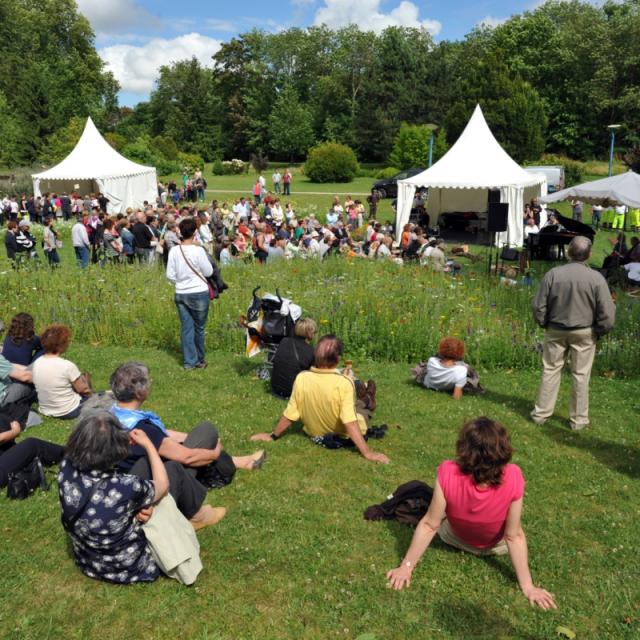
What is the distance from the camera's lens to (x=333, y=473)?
4910 millimetres

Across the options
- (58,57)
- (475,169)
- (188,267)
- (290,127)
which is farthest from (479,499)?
(58,57)

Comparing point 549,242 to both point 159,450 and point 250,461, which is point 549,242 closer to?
point 250,461

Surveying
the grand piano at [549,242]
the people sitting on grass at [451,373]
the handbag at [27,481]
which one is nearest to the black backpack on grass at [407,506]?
the handbag at [27,481]

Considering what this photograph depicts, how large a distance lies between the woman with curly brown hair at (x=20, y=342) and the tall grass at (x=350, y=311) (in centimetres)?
268

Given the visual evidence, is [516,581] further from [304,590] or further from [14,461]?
[14,461]

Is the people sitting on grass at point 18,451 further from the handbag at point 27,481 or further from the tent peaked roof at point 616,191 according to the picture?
the tent peaked roof at point 616,191

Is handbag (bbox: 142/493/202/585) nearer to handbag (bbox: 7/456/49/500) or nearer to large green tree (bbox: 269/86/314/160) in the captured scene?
handbag (bbox: 7/456/49/500)

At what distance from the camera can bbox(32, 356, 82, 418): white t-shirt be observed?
586cm

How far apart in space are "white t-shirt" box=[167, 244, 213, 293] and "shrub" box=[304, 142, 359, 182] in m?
34.8

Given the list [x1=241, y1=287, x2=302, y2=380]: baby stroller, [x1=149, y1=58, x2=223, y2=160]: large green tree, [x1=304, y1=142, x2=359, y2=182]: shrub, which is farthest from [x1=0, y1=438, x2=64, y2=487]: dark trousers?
[x1=149, y1=58, x2=223, y2=160]: large green tree

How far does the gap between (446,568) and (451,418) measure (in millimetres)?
2572

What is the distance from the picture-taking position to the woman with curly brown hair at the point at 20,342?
20.6 feet

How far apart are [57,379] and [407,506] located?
3623mm

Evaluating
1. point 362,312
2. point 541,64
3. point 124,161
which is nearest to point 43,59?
point 124,161
